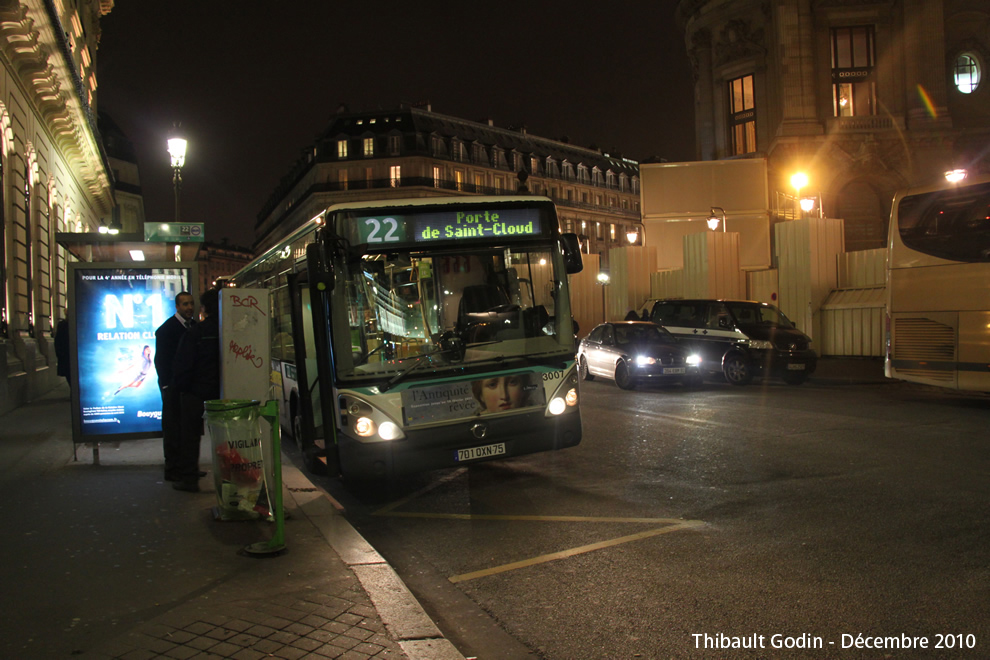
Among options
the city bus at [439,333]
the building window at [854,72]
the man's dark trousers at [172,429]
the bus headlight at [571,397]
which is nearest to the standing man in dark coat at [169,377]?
the man's dark trousers at [172,429]

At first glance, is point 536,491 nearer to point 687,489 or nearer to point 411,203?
point 687,489

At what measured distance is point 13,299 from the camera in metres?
17.7

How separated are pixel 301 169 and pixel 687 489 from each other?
281ft

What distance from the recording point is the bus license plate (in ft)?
25.9

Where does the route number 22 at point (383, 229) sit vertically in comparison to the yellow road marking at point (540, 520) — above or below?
above

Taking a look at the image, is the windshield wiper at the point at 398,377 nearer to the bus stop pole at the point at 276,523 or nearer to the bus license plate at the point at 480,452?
the bus license plate at the point at 480,452

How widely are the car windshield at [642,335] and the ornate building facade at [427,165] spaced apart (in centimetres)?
5731

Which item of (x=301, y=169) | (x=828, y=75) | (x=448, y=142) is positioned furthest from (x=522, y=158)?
(x=828, y=75)

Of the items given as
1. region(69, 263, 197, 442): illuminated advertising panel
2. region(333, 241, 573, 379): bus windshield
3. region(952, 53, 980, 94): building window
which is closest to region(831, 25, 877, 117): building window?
region(952, 53, 980, 94): building window

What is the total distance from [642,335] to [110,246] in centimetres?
1146

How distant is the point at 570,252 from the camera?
8.48 metres

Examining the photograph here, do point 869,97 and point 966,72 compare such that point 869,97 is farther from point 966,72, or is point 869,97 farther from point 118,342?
point 118,342

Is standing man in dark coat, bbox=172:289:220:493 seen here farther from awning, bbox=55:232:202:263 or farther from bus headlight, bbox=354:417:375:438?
awning, bbox=55:232:202:263

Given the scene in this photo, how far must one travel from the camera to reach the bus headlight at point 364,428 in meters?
7.59
